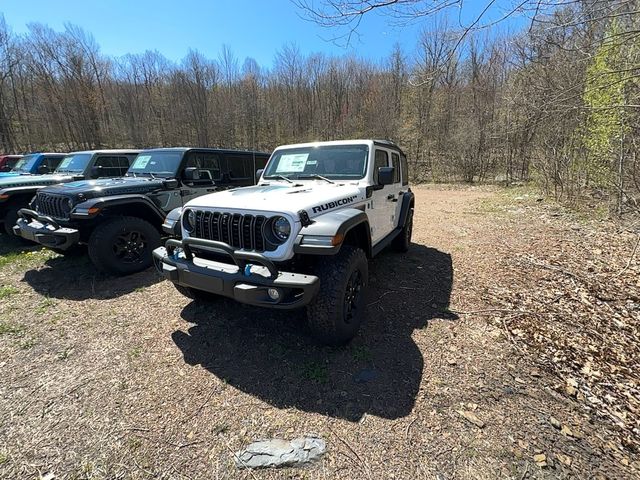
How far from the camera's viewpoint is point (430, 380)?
2.45 metres

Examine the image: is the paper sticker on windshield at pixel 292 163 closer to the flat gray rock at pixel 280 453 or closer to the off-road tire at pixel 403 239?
the off-road tire at pixel 403 239

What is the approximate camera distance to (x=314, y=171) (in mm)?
3848

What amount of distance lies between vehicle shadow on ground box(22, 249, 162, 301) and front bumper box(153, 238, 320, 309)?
1904 mm

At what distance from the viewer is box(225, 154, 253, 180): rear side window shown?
6.11 meters

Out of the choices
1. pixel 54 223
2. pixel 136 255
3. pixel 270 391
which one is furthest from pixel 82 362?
pixel 54 223

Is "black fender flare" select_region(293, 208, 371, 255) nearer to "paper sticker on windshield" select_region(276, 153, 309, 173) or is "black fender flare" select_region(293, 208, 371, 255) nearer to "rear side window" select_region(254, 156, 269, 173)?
"paper sticker on windshield" select_region(276, 153, 309, 173)

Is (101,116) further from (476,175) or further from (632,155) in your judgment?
(632,155)

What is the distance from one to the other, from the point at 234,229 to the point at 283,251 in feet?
1.75

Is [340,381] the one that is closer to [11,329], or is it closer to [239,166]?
[11,329]

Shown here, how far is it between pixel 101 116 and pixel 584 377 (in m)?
37.0

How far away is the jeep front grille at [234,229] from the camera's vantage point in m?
2.52

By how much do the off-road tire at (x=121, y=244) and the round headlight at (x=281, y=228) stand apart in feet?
10.0

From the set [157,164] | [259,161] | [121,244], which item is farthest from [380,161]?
[157,164]

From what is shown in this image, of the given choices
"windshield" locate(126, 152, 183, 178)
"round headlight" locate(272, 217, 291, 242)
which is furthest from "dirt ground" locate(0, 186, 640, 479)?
"windshield" locate(126, 152, 183, 178)
